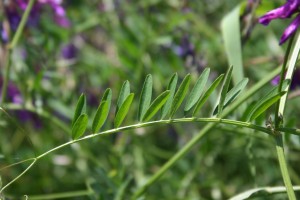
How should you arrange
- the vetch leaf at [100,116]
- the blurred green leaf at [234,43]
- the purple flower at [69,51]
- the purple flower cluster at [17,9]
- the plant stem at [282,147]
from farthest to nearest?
1. the purple flower at [69,51]
2. the purple flower cluster at [17,9]
3. the blurred green leaf at [234,43]
4. the vetch leaf at [100,116]
5. the plant stem at [282,147]

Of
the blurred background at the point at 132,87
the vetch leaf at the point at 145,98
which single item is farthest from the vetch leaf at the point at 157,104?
the blurred background at the point at 132,87

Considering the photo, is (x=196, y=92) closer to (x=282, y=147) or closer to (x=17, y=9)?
(x=282, y=147)

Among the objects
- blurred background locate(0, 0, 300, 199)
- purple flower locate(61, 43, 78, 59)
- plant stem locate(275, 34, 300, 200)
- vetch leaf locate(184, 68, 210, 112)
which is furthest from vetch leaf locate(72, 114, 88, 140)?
purple flower locate(61, 43, 78, 59)

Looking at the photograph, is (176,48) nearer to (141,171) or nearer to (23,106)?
(141,171)

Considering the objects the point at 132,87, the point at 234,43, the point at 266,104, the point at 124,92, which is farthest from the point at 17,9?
the point at 266,104

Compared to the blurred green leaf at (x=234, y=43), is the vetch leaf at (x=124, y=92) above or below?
below

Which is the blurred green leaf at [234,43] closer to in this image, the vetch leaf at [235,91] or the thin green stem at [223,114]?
the thin green stem at [223,114]

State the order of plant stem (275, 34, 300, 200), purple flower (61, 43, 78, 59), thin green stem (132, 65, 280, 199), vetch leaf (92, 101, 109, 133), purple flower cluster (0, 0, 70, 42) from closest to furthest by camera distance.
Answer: plant stem (275, 34, 300, 200)
vetch leaf (92, 101, 109, 133)
thin green stem (132, 65, 280, 199)
purple flower cluster (0, 0, 70, 42)
purple flower (61, 43, 78, 59)

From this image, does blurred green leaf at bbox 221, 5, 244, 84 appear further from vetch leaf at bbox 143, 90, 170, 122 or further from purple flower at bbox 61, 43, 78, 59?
purple flower at bbox 61, 43, 78, 59

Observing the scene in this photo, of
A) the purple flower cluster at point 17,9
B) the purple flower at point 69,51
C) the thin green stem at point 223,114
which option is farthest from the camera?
the purple flower at point 69,51
